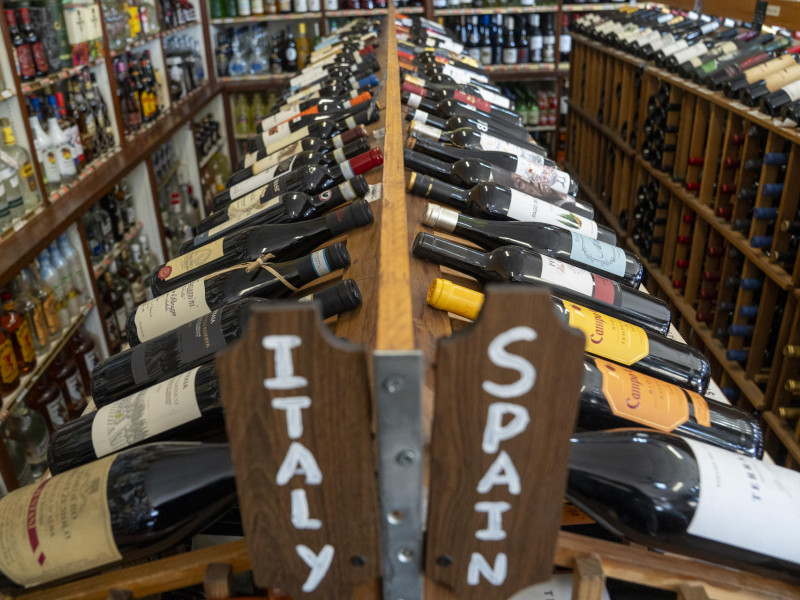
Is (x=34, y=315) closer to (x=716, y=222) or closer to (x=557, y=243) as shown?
(x=557, y=243)

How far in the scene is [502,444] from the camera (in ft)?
1.82

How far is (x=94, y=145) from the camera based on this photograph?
3059mm

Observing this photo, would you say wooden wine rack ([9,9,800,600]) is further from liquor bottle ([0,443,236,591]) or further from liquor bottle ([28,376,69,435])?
liquor bottle ([28,376,69,435])

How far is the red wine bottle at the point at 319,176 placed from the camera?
1.34 m

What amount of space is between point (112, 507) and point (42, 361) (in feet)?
5.83

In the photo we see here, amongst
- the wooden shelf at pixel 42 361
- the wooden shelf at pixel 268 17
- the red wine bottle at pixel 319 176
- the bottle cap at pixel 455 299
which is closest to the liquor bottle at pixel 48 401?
the wooden shelf at pixel 42 361

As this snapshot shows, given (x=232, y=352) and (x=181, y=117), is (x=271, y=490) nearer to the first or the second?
(x=232, y=352)

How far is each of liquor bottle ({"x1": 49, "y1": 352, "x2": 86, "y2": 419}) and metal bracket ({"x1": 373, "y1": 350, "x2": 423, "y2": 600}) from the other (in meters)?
2.22

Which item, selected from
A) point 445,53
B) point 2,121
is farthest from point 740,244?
point 2,121

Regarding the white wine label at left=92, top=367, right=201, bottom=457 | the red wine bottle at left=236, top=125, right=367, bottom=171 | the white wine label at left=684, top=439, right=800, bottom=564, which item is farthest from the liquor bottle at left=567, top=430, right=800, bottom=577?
the red wine bottle at left=236, top=125, right=367, bottom=171

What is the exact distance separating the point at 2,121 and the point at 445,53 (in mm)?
1706

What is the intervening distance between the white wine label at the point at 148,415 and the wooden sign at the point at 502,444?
1.14 feet

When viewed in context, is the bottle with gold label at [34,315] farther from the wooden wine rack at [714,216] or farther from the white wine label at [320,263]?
the wooden wine rack at [714,216]

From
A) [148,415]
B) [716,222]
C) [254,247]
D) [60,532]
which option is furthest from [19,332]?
[716,222]
